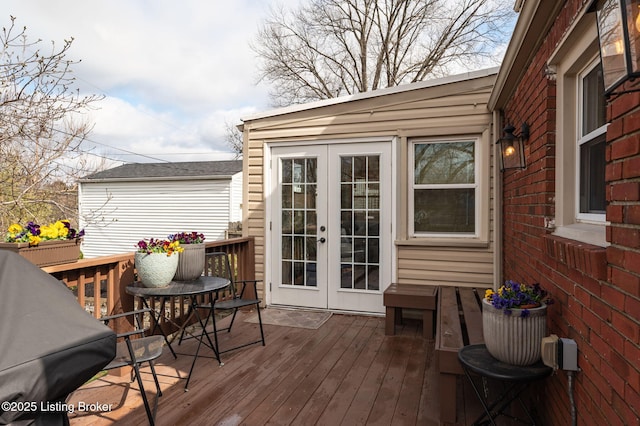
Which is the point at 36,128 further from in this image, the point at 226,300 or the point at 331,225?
the point at 331,225

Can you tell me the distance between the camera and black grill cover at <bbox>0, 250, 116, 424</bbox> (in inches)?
43.9

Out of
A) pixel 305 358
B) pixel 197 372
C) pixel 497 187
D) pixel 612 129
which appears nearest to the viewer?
pixel 612 129

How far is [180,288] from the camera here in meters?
3.04

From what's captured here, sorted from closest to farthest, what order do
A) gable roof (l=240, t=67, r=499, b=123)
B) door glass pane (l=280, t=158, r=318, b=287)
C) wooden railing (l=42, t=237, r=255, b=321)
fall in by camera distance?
wooden railing (l=42, t=237, r=255, b=321) → gable roof (l=240, t=67, r=499, b=123) → door glass pane (l=280, t=158, r=318, b=287)

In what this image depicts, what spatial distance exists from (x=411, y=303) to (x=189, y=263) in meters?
2.16

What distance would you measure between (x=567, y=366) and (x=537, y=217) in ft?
3.34

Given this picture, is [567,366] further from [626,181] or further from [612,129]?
[612,129]

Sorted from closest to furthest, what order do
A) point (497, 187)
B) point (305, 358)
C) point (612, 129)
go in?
point (612, 129), point (305, 358), point (497, 187)

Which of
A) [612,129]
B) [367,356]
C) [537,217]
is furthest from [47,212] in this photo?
[612,129]

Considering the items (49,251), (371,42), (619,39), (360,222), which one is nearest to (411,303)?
Answer: (360,222)

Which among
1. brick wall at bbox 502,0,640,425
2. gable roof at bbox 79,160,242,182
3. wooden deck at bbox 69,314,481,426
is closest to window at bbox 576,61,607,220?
brick wall at bbox 502,0,640,425

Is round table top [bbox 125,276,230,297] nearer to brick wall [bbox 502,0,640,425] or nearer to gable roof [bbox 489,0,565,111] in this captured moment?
brick wall [bbox 502,0,640,425]

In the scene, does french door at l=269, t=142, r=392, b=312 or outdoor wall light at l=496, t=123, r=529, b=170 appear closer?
outdoor wall light at l=496, t=123, r=529, b=170

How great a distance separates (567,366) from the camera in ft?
5.49
